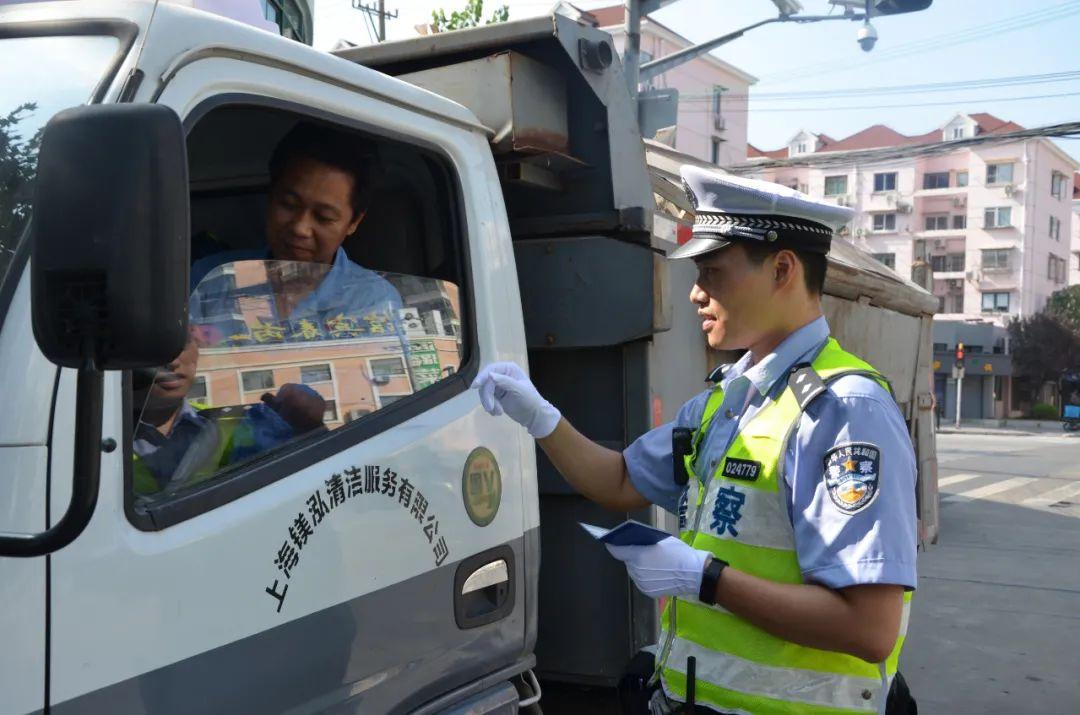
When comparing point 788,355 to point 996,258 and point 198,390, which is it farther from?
A: point 996,258

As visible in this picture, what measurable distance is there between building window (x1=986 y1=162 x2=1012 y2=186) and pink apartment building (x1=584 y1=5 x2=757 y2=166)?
539 inches

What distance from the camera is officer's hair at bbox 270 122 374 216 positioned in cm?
216

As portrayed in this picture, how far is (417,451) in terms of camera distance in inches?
82.5

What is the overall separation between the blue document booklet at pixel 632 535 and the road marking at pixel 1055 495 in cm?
1395

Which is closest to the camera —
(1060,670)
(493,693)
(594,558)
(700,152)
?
(493,693)

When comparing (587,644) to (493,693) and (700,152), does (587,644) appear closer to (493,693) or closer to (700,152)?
(493,693)

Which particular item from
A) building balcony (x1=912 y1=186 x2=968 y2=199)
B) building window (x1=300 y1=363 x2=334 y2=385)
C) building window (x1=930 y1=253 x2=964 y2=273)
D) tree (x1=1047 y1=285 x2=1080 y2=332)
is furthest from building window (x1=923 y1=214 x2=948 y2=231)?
building window (x1=300 y1=363 x2=334 y2=385)

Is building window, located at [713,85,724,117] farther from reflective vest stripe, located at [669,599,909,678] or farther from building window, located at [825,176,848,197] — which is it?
reflective vest stripe, located at [669,599,909,678]

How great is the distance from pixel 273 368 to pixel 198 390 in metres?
0.18

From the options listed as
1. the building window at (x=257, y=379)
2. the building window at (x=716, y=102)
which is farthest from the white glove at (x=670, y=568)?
the building window at (x=716, y=102)

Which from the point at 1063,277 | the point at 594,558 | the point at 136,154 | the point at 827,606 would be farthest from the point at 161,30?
the point at 1063,277

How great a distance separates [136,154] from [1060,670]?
6.42 m

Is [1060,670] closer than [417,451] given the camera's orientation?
No

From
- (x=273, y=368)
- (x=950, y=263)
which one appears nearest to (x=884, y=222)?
(x=950, y=263)
